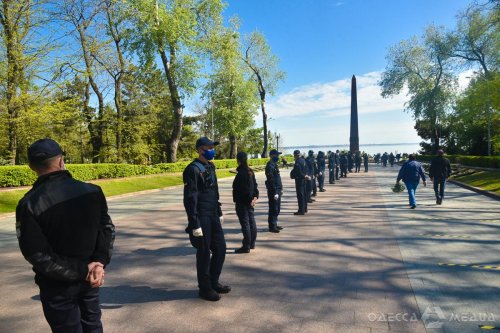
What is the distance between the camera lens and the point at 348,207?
11.5m

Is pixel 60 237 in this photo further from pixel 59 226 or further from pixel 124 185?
pixel 124 185

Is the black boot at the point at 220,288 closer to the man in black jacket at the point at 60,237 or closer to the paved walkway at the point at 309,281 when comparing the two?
the paved walkway at the point at 309,281

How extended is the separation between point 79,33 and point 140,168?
33.3 ft

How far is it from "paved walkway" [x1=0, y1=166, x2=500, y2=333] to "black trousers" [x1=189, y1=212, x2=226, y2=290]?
284mm

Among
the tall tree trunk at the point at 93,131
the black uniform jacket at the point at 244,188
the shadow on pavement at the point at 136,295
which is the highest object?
the tall tree trunk at the point at 93,131

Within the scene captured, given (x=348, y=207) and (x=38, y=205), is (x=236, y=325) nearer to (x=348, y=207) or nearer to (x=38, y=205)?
(x=38, y=205)

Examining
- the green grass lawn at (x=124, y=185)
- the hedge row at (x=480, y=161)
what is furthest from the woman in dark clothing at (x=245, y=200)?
the hedge row at (x=480, y=161)

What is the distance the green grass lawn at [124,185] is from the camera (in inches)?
516

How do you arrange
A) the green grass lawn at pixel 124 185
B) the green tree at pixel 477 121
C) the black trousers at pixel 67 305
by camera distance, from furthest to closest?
the green tree at pixel 477 121
the green grass lawn at pixel 124 185
the black trousers at pixel 67 305

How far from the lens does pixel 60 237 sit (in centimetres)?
225

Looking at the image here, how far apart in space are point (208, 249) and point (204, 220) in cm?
36

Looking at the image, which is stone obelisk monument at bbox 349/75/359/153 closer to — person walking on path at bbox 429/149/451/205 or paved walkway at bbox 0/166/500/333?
person walking on path at bbox 429/149/451/205

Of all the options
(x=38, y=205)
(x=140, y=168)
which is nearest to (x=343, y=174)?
(x=140, y=168)

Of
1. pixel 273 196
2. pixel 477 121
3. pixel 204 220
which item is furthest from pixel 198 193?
pixel 477 121
